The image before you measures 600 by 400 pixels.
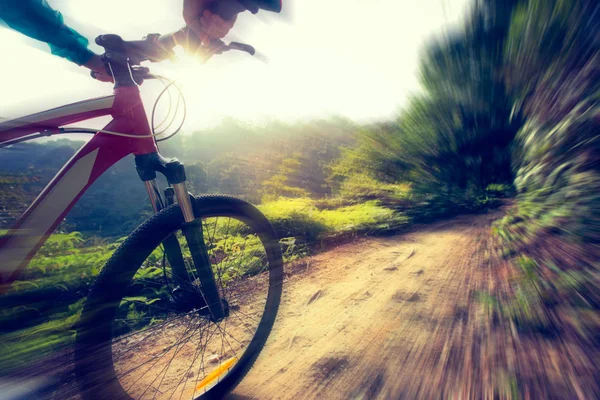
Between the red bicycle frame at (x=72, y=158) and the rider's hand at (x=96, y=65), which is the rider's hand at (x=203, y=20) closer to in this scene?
the red bicycle frame at (x=72, y=158)

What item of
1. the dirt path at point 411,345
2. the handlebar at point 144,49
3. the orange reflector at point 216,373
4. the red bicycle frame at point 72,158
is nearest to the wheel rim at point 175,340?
the orange reflector at point 216,373

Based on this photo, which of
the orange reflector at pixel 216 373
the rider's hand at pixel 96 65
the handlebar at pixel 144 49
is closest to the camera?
the handlebar at pixel 144 49

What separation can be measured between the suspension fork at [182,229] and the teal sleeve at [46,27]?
0.61m

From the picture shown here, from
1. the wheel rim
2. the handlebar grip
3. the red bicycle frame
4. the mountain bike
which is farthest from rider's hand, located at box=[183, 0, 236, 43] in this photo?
the wheel rim

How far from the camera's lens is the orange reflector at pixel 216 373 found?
63.6 inches

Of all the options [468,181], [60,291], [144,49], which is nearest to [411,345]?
[144,49]

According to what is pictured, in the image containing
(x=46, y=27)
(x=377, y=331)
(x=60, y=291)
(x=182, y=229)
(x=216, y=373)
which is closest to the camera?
(x=46, y=27)

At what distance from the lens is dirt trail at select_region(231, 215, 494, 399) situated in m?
1.54

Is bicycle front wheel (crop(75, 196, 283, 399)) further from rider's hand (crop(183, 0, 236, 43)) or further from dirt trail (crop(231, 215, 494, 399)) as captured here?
rider's hand (crop(183, 0, 236, 43))

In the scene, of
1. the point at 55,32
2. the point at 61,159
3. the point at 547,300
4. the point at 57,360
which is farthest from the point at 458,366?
the point at 61,159

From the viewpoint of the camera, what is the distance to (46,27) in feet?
4.28

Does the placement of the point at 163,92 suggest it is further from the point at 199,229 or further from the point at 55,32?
the point at 199,229

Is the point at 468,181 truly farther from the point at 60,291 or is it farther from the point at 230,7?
the point at 60,291

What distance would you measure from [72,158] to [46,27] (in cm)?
62
